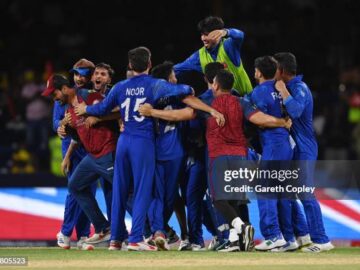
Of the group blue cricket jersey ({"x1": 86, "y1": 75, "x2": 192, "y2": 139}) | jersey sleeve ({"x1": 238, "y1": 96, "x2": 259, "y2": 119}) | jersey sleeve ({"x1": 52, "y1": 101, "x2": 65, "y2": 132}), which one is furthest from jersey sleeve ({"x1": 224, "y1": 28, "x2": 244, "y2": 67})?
jersey sleeve ({"x1": 52, "y1": 101, "x2": 65, "y2": 132})

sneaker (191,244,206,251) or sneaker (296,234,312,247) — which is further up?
sneaker (296,234,312,247)

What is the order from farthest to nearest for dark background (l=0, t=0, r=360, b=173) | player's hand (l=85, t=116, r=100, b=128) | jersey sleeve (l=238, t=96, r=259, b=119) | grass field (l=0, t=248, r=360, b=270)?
dark background (l=0, t=0, r=360, b=173), player's hand (l=85, t=116, r=100, b=128), jersey sleeve (l=238, t=96, r=259, b=119), grass field (l=0, t=248, r=360, b=270)

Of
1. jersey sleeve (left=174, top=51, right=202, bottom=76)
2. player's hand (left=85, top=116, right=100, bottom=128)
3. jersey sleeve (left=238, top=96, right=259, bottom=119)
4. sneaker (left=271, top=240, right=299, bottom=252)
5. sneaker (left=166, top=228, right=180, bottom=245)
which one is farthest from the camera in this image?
jersey sleeve (left=174, top=51, right=202, bottom=76)

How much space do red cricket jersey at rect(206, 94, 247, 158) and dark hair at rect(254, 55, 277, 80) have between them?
18.6 inches

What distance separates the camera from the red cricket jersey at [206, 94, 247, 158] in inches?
475

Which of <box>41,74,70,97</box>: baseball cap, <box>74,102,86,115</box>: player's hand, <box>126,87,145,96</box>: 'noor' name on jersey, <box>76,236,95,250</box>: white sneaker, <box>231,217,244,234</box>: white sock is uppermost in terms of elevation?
<box>41,74,70,97</box>: baseball cap

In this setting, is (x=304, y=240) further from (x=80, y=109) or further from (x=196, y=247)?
(x=80, y=109)

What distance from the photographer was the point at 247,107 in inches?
476

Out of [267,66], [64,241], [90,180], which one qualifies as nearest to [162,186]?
[90,180]

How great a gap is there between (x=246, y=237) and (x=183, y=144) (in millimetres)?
1387

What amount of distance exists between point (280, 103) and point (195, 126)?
3.40ft

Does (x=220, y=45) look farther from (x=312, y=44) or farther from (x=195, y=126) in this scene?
(x=312, y=44)

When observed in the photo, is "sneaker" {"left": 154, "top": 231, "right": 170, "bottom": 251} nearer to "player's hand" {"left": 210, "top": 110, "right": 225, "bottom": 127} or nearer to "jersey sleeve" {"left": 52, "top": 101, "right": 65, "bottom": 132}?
"player's hand" {"left": 210, "top": 110, "right": 225, "bottom": 127}

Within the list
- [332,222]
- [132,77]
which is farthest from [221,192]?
[332,222]
